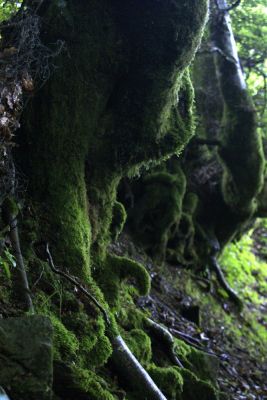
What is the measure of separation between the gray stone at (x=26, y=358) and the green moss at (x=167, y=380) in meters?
2.53

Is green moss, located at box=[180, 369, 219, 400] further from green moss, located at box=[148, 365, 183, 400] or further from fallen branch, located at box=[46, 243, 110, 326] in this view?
fallen branch, located at box=[46, 243, 110, 326]

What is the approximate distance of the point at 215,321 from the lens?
372 inches

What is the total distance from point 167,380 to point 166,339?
3.16 ft

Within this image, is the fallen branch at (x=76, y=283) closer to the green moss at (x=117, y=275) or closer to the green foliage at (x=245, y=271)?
the green moss at (x=117, y=275)

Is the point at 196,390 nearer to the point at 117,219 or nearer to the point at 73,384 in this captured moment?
the point at 117,219

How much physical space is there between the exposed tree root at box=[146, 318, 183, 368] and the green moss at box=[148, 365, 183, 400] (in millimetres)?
786

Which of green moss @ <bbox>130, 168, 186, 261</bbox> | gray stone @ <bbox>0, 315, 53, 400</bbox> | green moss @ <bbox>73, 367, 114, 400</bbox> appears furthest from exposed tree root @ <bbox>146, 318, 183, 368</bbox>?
green moss @ <bbox>130, 168, 186, 261</bbox>

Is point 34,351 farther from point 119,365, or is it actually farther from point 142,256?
point 142,256

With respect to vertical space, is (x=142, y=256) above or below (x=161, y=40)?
below

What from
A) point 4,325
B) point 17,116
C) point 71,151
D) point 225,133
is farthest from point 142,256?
point 4,325

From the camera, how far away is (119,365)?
4.17 metres

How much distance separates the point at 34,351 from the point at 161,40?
3.46 meters

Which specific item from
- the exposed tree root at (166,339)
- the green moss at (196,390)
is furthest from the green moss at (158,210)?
the green moss at (196,390)

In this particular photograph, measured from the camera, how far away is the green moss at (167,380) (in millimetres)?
4801
